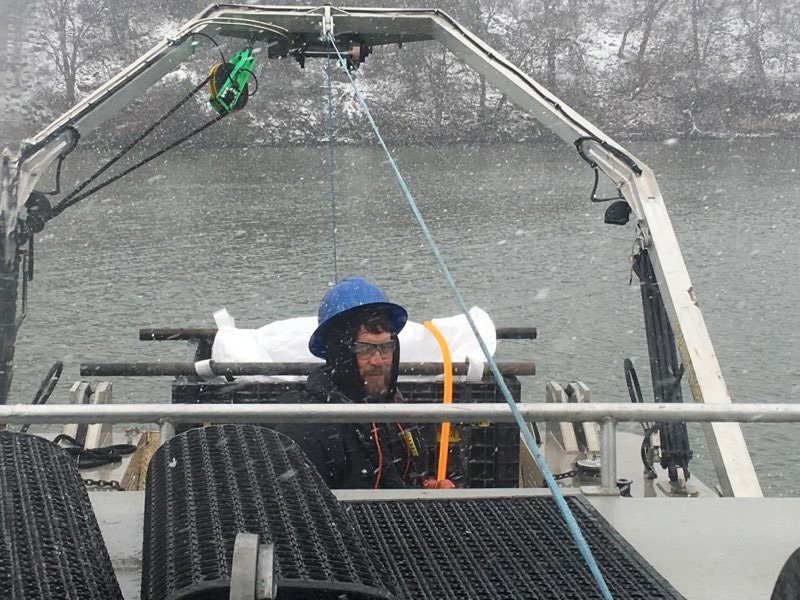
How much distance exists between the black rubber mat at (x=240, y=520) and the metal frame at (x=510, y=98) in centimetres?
255

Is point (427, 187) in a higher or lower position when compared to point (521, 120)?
lower

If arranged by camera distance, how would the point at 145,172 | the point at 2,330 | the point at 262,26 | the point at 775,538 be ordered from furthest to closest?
1. the point at 145,172
2. the point at 262,26
3. the point at 2,330
4. the point at 775,538

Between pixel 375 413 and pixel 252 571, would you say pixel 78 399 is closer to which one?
pixel 375 413

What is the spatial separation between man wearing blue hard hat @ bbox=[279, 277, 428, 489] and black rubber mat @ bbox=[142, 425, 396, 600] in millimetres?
1335

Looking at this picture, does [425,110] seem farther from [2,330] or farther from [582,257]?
[2,330]

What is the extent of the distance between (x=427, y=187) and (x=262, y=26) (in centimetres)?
2750

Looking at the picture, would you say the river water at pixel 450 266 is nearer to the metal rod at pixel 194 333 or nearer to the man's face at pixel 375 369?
the metal rod at pixel 194 333

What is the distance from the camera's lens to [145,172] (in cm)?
3956

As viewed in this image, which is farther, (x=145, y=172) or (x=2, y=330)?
(x=145, y=172)

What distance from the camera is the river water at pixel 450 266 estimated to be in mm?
16047

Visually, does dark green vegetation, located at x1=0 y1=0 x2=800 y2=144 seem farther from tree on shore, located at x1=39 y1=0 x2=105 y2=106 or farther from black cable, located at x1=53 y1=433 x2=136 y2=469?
black cable, located at x1=53 y1=433 x2=136 y2=469

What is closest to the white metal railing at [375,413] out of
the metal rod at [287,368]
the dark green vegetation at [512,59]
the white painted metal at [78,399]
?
the metal rod at [287,368]

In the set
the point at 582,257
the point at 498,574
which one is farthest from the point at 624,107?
the point at 498,574

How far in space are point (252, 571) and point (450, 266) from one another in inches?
823
